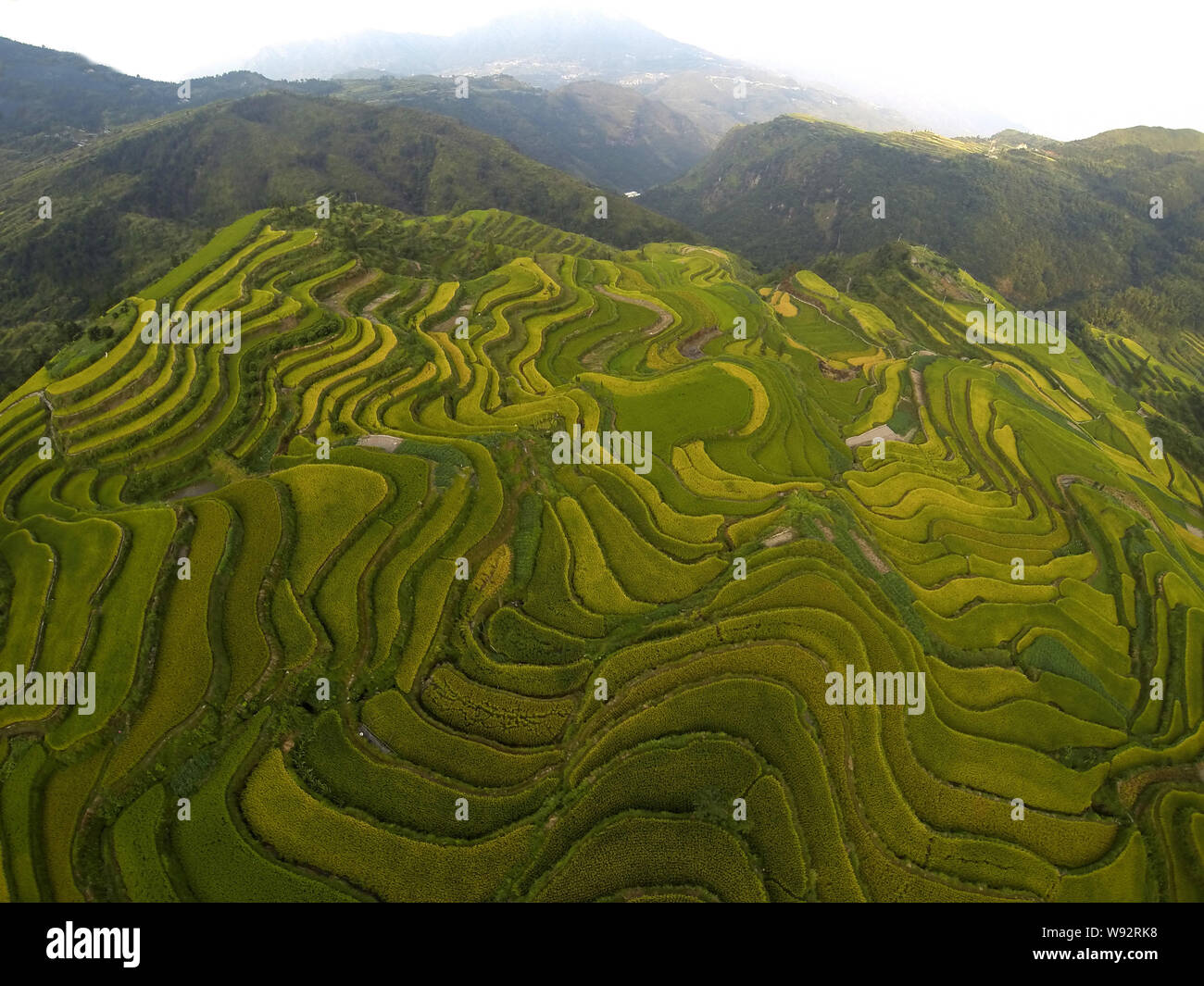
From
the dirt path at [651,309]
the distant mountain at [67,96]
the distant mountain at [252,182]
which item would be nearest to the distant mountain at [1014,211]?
the distant mountain at [252,182]

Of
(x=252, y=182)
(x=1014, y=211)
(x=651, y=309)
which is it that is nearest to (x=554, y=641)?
(x=651, y=309)

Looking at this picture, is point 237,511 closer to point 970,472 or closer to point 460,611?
point 460,611

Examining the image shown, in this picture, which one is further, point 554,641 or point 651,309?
point 651,309

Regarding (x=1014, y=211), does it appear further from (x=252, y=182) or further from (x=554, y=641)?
(x=252, y=182)

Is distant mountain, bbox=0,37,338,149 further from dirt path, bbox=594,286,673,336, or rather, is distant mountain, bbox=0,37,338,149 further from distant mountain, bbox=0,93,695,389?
dirt path, bbox=594,286,673,336

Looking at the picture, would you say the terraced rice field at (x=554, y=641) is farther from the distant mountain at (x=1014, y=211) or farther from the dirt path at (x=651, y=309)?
the distant mountain at (x=1014, y=211)

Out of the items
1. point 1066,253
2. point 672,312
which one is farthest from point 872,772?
point 1066,253

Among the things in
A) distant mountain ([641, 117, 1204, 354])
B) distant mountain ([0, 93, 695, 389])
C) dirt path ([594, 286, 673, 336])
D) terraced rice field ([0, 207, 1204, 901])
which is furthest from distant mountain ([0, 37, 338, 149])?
terraced rice field ([0, 207, 1204, 901])
